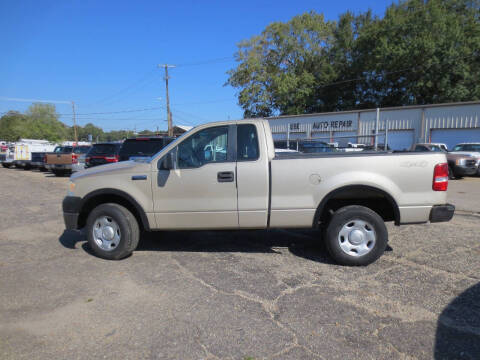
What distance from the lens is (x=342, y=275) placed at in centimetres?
391

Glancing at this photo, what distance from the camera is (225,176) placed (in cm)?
419

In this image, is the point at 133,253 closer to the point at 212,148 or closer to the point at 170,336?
the point at 212,148

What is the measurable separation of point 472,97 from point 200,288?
35.7 m

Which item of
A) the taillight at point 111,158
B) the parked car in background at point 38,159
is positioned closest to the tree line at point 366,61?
the parked car in background at point 38,159

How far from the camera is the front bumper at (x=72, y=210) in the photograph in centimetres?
452

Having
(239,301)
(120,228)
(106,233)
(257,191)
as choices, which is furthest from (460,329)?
(106,233)

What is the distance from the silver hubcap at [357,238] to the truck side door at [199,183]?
1430 millimetres

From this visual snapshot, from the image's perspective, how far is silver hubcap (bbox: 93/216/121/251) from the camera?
4477 millimetres

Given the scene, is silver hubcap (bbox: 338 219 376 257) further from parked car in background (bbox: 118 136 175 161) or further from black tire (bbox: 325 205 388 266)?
parked car in background (bbox: 118 136 175 161)

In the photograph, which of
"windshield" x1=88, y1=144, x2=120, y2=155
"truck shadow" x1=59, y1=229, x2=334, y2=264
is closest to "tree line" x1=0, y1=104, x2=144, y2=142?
"windshield" x1=88, y1=144, x2=120, y2=155

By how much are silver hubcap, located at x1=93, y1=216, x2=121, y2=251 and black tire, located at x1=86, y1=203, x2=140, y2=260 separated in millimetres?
39

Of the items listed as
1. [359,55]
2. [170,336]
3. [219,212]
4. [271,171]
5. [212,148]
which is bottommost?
[170,336]

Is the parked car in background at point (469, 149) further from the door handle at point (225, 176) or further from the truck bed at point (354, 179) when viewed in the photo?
the door handle at point (225, 176)

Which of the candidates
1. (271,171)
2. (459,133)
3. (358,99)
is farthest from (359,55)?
(271,171)
